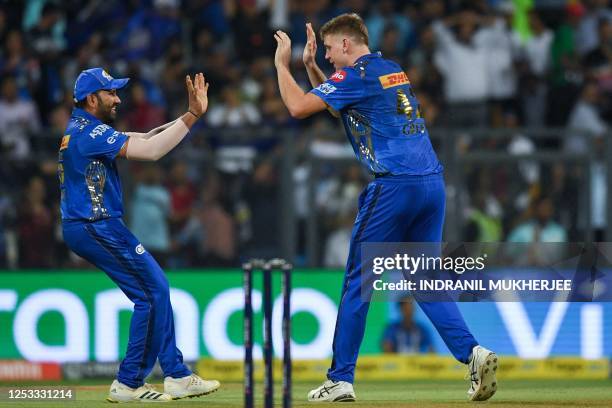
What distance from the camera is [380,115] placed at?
9.97 metres

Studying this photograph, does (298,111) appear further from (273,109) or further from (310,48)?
(273,109)

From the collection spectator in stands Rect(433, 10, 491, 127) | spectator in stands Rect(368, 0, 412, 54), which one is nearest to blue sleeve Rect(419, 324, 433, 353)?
spectator in stands Rect(433, 10, 491, 127)

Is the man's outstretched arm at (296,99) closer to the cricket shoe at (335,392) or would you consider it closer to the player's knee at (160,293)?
the player's knee at (160,293)

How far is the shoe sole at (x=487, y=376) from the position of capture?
9.68 meters

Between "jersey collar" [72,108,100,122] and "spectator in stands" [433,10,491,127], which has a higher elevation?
"spectator in stands" [433,10,491,127]

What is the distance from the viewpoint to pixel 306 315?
15336mm

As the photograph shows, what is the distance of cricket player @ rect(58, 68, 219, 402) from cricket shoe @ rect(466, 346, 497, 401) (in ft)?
6.05

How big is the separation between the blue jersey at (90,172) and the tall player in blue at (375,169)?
129 centimetres

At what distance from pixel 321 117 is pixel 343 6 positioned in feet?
7.46

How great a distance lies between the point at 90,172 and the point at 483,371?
10.0 feet

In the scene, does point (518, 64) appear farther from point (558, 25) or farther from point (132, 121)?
point (132, 121)

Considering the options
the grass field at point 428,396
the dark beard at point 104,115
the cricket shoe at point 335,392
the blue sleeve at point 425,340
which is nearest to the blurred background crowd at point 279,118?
the blue sleeve at point 425,340

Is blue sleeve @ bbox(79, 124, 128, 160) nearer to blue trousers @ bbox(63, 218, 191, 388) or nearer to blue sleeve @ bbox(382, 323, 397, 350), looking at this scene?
blue trousers @ bbox(63, 218, 191, 388)

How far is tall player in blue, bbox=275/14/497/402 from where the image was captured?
389 inches
